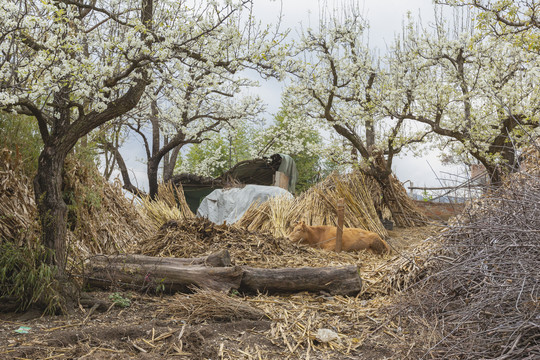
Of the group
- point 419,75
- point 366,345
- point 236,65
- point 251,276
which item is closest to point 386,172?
point 419,75

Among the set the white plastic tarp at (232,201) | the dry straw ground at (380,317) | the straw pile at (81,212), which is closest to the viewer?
the dry straw ground at (380,317)

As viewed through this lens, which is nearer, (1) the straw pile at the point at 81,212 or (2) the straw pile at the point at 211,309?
(2) the straw pile at the point at 211,309

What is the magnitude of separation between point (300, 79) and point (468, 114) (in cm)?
463

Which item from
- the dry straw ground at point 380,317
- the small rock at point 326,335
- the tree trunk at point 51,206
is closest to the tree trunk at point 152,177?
the dry straw ground at point 380,317

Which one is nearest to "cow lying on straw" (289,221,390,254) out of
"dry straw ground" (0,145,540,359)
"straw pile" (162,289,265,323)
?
"dry straw ground" (0,145,540,359)

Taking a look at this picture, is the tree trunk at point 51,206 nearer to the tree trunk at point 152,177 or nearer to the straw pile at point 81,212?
the straw pile at point 81,212

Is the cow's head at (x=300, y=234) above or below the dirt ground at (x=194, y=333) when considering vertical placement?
above

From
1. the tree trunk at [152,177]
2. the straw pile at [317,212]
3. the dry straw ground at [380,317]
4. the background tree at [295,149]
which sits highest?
the background tree at [295,149]

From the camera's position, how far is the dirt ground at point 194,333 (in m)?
3.10

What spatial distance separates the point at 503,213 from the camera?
346cm

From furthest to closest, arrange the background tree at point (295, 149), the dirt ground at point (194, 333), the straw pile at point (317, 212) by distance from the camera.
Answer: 1. the background tree at point (295, 149)
2. the straw pile at point (317, 212)
3. the dirt ground at point (194, 333)

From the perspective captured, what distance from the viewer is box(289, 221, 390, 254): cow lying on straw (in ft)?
22.6

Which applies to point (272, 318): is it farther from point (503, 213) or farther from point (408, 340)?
point (503, 213)

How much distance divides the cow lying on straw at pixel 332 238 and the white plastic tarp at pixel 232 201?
183 inches
